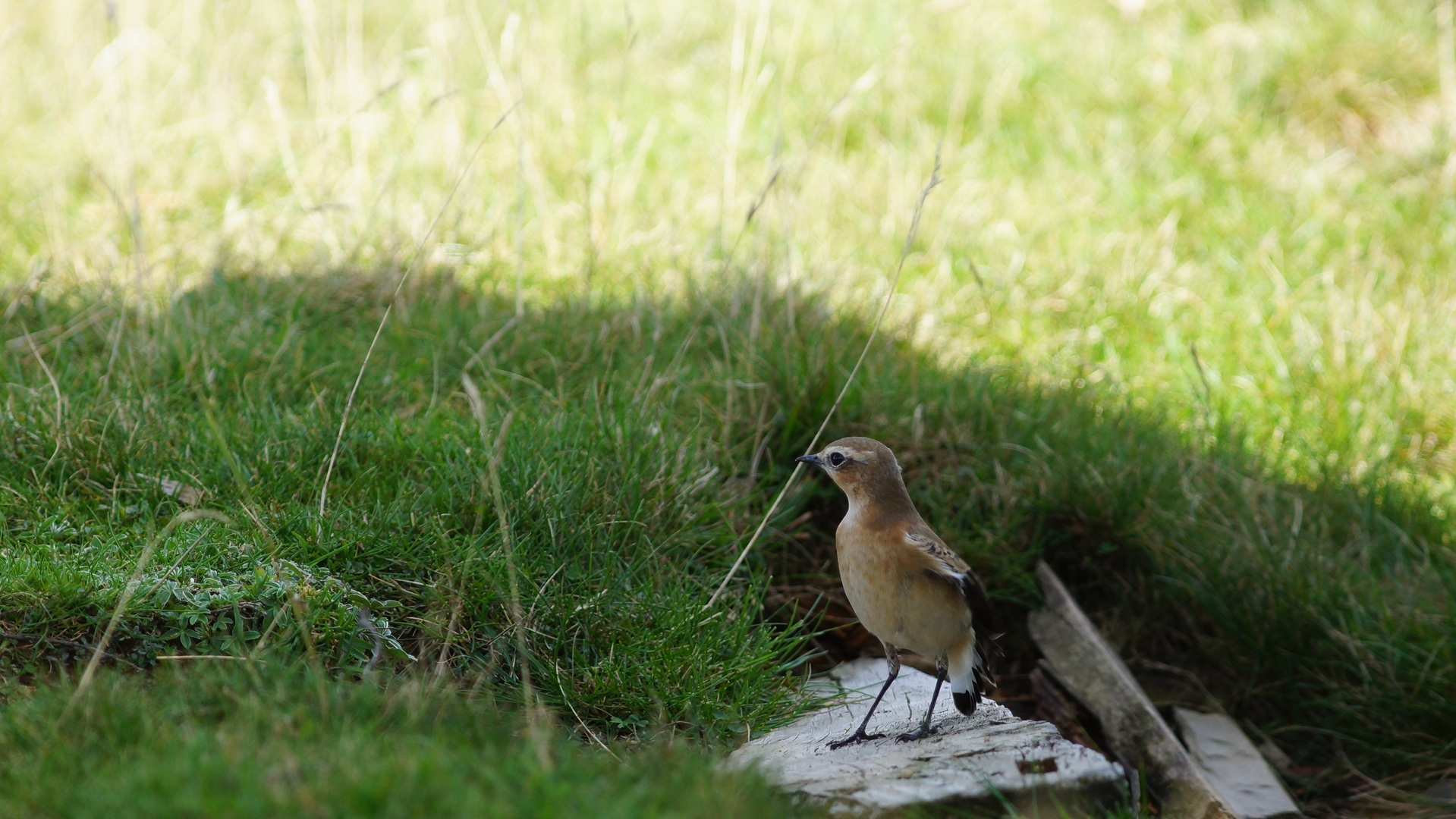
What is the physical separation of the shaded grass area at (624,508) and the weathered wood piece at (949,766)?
28cm

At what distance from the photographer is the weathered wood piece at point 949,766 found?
2.75 metres

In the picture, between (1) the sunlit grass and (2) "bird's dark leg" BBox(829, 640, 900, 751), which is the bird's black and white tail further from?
(1) the sunlit grass

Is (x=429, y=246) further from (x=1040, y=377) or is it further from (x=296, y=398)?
(x=1040, y=377)

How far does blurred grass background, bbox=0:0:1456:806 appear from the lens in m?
3.54

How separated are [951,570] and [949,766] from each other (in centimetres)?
56

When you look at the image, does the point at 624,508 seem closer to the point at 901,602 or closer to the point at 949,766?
the point at 901,602

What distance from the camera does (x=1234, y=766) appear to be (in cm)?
396

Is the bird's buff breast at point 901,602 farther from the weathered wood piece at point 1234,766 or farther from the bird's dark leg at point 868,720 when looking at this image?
the weathered wood piece at point 1234,766

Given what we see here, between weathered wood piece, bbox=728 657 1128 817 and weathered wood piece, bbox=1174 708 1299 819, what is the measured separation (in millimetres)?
948

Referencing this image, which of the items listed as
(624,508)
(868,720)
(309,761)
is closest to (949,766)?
(868,720)

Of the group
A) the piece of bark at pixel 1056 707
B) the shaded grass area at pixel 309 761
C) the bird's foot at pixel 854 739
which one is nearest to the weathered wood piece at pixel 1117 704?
the piece of bark at pixel 1056 707

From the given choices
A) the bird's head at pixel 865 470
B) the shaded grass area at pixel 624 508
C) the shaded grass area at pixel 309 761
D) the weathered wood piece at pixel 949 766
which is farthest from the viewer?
the bird's head at pixel 865 470

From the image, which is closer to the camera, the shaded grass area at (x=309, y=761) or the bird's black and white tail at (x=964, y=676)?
the shaded grass area at (x=309, y=761)

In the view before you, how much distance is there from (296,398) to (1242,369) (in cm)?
445
